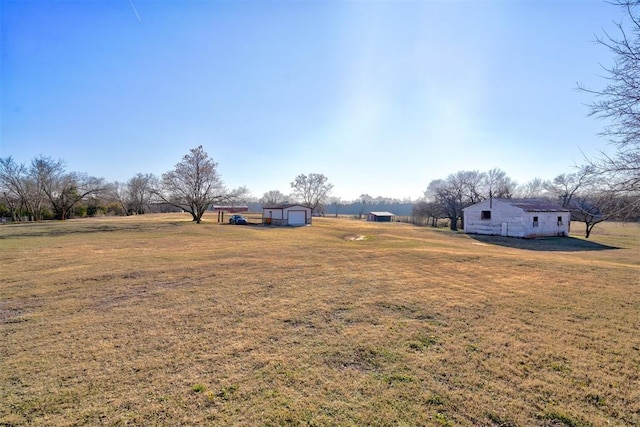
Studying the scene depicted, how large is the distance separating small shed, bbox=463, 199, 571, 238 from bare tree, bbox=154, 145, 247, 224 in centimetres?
3093

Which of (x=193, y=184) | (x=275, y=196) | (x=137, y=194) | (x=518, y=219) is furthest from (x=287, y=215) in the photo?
(x=275, y=196)

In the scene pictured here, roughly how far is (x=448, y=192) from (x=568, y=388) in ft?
152

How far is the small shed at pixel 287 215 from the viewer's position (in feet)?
124

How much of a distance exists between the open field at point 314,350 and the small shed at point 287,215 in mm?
28450

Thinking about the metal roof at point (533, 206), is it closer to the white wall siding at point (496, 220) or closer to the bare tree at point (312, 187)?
the white wall siding at point (496, 220)

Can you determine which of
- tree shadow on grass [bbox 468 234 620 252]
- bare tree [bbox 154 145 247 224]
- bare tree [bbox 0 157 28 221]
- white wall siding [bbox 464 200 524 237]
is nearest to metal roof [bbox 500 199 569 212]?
white wall siding [bbox 464 200 524 237]

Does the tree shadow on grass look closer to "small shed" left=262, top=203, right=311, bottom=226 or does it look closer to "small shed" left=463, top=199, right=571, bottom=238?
"small shed" left=463, top=199, right=571, bottom=238

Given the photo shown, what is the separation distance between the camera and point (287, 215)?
3775cm

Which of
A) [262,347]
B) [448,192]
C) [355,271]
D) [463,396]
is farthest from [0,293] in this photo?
[448,192]

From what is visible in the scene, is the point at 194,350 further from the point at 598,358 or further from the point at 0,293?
the point at 0,293

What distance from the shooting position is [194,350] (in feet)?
14.7

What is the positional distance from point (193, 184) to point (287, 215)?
1245 cm

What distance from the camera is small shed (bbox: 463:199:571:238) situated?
1101 inches

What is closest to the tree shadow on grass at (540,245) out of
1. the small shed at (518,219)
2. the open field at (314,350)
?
the small shed at (518,219)
